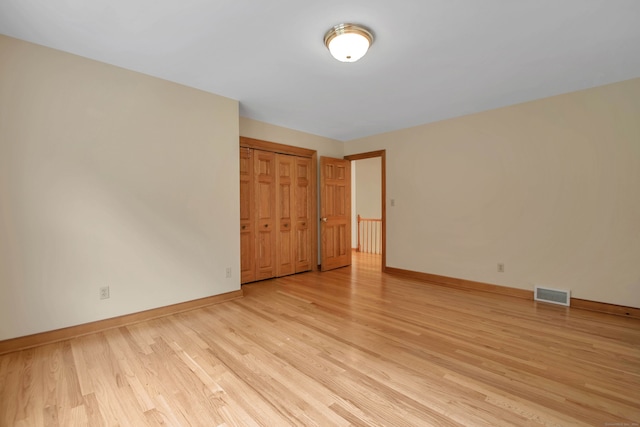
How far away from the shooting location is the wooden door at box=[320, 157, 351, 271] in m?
5.08

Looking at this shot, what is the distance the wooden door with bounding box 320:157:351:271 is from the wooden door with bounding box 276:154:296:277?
596 mm

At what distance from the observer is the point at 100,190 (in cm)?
254

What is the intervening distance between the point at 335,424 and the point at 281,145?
3925 mm

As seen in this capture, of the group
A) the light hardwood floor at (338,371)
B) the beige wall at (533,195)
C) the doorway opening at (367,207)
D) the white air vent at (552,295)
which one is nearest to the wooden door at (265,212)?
the light hardwood floor at (338,371)

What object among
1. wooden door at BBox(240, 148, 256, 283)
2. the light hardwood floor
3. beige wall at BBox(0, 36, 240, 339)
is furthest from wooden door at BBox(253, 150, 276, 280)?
the light hardwood floor

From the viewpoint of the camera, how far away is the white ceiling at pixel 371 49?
1854mm

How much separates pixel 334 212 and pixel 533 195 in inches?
120

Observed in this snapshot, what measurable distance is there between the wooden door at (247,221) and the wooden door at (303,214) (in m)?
0.88

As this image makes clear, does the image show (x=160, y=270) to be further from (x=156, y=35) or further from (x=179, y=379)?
(x=156, y=35)

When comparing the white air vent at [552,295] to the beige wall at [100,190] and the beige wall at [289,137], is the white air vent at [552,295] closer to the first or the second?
the beige wall at [289,137]

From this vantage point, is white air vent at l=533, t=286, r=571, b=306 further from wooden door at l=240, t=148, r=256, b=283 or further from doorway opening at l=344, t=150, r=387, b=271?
wooden door at l=240, t=148, r=256, b=283

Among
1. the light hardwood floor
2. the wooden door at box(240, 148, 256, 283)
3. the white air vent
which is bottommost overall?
the light hardwood floor

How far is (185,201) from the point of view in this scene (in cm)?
306

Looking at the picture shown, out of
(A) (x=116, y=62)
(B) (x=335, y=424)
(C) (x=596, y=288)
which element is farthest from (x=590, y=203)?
(A) (x=116, y=62)
